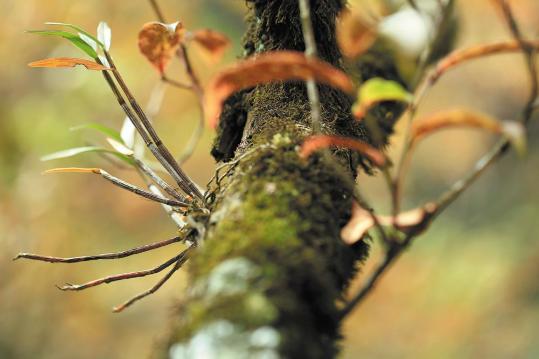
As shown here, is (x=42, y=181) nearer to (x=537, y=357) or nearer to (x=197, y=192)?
(x=197, y=192)

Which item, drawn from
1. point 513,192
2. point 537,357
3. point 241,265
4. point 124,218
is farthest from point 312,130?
point 513,192

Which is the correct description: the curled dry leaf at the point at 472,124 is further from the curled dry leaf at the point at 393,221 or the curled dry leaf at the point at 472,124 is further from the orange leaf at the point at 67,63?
the orange leaf at the point at 67,63

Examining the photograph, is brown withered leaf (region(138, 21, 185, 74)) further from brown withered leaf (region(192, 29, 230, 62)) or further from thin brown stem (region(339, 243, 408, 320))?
thin brown stem (region(339, 243, 408, 320))

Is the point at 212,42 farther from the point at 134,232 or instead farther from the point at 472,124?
the point at 134,232

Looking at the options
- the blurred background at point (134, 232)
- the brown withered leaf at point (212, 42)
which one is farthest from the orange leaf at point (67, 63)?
the blurred background at point (134, 232)

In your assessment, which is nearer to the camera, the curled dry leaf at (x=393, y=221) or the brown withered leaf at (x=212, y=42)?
the curled dry leaf at (x=393, y=221)
